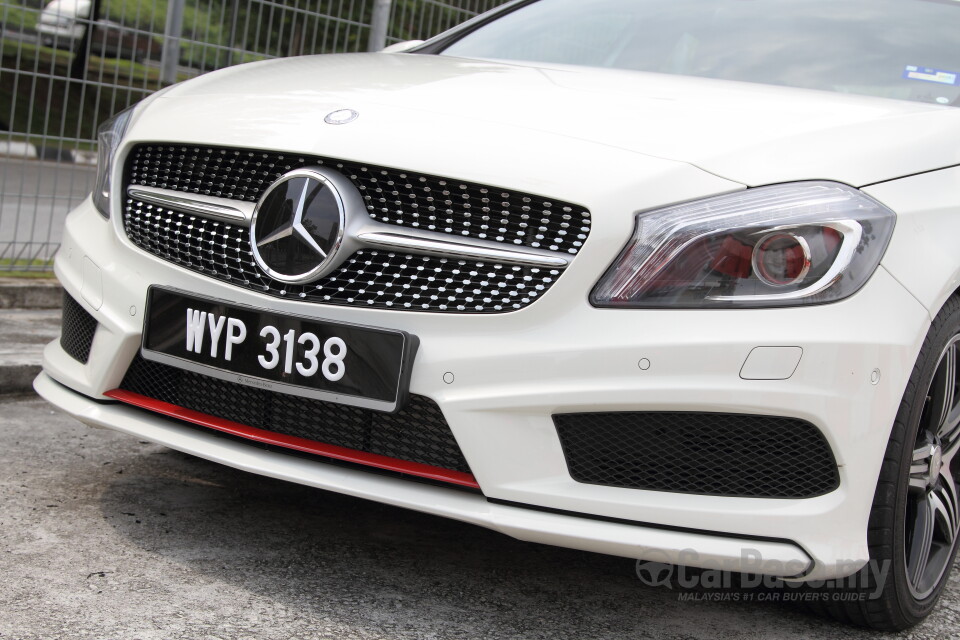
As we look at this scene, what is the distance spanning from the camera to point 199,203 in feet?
8.04

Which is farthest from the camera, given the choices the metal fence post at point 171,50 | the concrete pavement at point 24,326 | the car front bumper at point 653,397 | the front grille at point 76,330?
the metal fence post at point 171,50

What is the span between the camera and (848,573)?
84.1 inches

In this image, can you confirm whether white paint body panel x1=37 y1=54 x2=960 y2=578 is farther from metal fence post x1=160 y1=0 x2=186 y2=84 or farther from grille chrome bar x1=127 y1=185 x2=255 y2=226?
metal fence post x1=160 y1=0 x2=186 y2=84

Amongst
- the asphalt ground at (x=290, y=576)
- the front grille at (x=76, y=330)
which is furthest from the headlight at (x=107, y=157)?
the asphalt ground at (x=290, y=576)

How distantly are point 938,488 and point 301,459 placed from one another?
4.54 ft

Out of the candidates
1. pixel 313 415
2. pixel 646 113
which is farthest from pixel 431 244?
pixel 646 113

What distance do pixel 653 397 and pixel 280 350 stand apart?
0.73 meters

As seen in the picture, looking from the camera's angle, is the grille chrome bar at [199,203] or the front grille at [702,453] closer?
the front grille at [702,453]

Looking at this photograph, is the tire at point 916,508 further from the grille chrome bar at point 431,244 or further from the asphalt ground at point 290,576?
the grille chrome bar at point 431,244

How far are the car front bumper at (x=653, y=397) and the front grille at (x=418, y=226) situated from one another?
4cm

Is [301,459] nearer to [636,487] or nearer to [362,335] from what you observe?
A: [362,335]

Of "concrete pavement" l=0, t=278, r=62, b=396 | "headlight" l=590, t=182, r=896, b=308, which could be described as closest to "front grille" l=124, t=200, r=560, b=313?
"headlight" l=590, t=182, r=896, b=308

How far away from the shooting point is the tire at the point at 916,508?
220 cm

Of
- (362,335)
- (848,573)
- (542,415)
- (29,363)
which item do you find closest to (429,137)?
(362,335)
